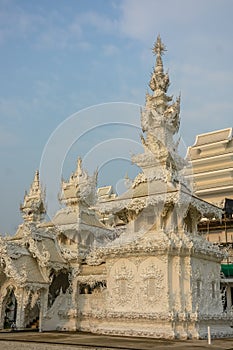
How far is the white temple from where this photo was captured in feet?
62.5

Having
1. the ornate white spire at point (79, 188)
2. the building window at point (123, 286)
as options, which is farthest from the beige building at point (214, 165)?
the building window at point (123, 286)

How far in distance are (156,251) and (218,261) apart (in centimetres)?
438

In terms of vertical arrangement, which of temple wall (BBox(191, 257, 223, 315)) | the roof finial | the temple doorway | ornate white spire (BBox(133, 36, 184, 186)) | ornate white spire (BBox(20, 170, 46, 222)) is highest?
the roof finial

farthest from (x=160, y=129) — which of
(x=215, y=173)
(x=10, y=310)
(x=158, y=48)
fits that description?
(x=215, y=173)

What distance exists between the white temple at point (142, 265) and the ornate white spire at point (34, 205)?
2.56 m

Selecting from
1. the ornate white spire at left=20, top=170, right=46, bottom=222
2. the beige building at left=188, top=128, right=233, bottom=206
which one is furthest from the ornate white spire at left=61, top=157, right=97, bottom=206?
the beige building at left=188, top=128, right=233, bottom=206

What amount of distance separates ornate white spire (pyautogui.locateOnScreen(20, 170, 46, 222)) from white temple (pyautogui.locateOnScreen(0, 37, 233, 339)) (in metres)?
2.56

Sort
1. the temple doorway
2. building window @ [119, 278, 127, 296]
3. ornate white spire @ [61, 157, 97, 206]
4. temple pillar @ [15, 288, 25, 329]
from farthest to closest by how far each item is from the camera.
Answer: ornate white spire @ [61, 157, 97, 206] < the temple doorway < temple pillar @ [15, 288, 25, 329] < building window @ [119, 278, 127, 296]

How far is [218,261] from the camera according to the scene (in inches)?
861

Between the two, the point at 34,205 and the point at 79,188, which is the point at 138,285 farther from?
the point at 34,205

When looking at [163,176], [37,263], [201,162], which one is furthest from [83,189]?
[201,162]

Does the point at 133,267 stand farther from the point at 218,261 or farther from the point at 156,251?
the point at 218,261

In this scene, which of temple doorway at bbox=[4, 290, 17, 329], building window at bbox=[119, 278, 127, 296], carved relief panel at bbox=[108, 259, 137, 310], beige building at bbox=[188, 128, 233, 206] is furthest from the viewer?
beige building at bbox=[188, 128, 233, 206]

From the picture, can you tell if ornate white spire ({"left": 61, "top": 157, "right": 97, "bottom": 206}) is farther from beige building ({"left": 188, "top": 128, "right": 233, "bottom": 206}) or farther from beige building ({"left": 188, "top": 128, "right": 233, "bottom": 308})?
beige building ({"left": 188, "top": 128, "right": 233, "bottom": 206})
